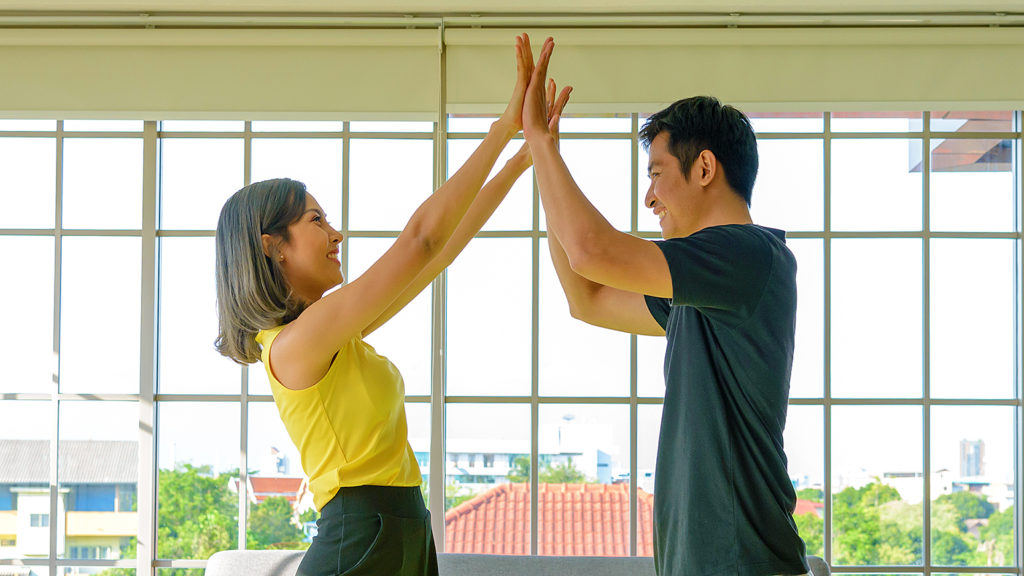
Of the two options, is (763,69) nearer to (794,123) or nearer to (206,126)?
(794,123)

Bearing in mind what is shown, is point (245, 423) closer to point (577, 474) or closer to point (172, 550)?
point (172, 550)

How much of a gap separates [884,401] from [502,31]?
247cm

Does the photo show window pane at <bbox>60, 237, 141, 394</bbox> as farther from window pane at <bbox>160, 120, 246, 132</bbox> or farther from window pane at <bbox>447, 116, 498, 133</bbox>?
window pane at <bbox>447, 116, 498, 133</bbox>

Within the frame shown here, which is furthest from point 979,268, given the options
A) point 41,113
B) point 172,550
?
point 41,113

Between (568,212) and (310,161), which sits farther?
(310,161)

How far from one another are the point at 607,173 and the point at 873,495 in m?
1.95

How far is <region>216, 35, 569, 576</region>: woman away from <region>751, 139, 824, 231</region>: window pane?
2.55 metres

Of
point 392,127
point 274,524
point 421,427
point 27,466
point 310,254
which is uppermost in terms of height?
point 392,127

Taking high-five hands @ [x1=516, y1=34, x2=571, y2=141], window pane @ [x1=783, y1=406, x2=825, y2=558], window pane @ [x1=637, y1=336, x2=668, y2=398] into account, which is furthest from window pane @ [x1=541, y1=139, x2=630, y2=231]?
high-five hands @ [x1=516, y1=34, x2=571, y2=141]

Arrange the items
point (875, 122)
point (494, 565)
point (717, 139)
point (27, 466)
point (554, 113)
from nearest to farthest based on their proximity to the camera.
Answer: point (717, 139), point (554, 113), point (494, 565), point (875, 122), point (27, 466)

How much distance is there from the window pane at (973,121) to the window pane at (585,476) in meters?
2.02

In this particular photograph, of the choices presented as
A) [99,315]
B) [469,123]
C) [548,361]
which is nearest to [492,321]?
[548,361]

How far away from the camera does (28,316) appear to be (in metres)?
4.24

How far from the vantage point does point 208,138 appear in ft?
13.8
